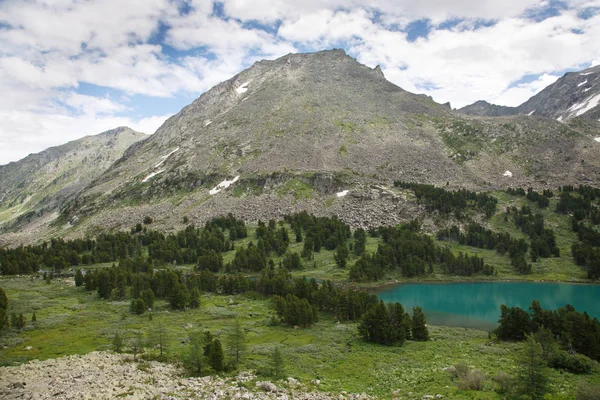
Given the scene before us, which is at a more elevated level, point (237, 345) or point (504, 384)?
point (237, 345)

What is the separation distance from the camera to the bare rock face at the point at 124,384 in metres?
32.6

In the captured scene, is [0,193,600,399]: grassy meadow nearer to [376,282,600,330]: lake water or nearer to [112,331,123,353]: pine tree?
[112,331,123,353]: pine tree

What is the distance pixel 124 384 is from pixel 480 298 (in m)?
79.9

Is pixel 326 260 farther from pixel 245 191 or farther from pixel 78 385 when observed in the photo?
pixel 78 385

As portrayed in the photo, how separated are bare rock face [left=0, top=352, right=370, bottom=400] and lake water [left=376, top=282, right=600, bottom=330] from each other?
145 feet

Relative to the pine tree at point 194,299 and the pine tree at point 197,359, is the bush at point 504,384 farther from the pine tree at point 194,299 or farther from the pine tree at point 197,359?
the pine tree at point 194,299

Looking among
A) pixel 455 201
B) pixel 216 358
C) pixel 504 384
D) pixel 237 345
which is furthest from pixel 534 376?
pixel 455 201

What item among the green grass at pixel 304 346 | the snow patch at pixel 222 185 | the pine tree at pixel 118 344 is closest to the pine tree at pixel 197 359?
the green grass at pixel 304 346

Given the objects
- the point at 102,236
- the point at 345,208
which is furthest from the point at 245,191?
the point at 102,236

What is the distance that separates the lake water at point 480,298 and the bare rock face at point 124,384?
44.1 m

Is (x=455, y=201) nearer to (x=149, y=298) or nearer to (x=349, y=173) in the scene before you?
(x=349, y=173)

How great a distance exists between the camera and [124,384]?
34.8 meters

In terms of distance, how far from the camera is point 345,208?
149 m

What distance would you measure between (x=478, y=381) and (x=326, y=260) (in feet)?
274
